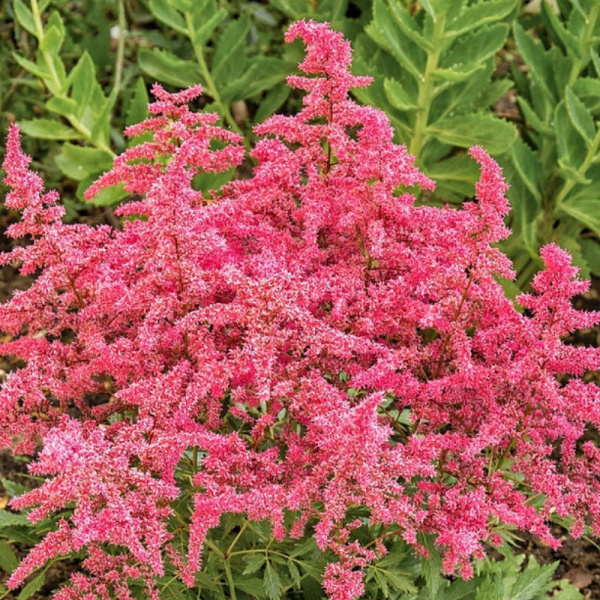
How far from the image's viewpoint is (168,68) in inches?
138

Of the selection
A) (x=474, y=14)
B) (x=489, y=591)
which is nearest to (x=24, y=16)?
(x=474, y=14)

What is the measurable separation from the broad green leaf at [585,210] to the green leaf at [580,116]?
233mm

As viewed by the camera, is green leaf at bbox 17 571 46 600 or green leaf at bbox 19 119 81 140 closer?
green leaf at bbox 17 571 46 600

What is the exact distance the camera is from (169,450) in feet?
4.84

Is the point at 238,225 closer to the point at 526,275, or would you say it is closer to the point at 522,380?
the point at 522,380

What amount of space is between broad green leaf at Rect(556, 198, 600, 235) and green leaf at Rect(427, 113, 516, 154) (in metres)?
0.32

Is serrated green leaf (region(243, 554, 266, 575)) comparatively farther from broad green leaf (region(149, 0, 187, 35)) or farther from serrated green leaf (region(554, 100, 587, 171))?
broad green leaf (region(149, 0, 187, 35))

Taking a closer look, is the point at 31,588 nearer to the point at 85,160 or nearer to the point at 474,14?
the point at 85,160

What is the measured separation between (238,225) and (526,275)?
7.25 feet

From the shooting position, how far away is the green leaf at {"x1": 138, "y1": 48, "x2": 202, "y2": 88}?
340 centimetres

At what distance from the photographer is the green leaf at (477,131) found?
10.2ft

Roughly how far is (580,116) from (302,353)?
186cm

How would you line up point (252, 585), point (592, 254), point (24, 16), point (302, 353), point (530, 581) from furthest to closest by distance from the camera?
point (592, 254), point (24, 16), point (530, 581), point (252, 585), point (302, 353)

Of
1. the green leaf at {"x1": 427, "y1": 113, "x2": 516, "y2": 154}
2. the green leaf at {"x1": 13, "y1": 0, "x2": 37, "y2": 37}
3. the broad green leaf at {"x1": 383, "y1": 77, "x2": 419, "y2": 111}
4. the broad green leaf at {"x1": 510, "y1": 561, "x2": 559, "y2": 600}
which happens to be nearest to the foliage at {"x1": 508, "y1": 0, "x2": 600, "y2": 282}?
the green leaf at {"x1": 427, "y1": 113, "x2": 516, "y2": 154}
